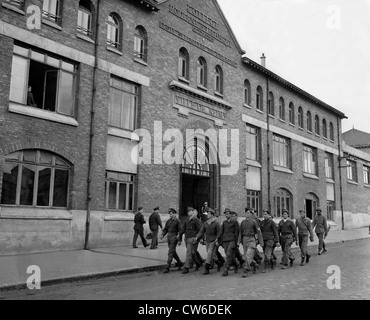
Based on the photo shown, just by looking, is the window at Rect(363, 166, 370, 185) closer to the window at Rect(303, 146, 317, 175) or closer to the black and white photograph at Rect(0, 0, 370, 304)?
the window at Rect(303, 146, 317, 175)

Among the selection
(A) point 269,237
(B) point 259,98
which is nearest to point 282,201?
(B) point 259,98

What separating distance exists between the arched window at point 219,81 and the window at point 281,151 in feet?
20.2

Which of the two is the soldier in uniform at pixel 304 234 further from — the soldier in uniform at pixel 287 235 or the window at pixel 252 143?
the window at pixel 252 143

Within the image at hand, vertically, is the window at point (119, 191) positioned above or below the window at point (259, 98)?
below

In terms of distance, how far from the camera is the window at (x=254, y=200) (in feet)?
75.1

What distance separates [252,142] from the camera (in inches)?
947

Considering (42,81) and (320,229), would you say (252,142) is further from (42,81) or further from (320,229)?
(42,81)

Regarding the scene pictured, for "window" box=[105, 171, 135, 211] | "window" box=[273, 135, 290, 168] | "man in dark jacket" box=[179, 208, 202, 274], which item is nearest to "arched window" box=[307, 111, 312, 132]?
"window" box=[273, 135, 290, 168]

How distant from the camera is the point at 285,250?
12.0 m

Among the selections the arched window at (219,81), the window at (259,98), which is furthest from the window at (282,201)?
the arched window at (219,81)

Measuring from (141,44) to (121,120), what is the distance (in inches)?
144

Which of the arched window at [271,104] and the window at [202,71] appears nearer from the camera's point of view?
the window at [202,71]

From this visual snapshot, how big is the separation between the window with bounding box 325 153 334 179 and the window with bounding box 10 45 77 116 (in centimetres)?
2252
